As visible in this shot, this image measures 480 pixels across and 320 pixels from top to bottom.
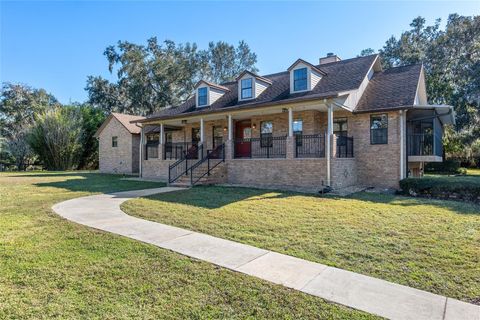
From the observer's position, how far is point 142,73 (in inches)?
1423

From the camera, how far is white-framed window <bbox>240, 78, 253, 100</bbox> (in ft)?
53.5

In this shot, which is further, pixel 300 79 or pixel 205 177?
pixel 300 79

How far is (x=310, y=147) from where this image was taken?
46.9ft

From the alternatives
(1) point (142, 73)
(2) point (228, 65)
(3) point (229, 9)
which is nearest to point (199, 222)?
(3) point (229, 9)

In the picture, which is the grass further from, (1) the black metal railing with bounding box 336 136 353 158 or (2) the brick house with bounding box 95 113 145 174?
(2) the brick house with bounding box 95 113 145 174

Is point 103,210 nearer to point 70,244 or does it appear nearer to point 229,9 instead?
point 70,244

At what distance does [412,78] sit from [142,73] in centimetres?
3061

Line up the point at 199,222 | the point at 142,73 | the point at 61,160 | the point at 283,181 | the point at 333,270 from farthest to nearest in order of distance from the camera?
the point at 142,73 < the point at 61,160 < the point at 283,181 < the point at 199,222 < the point at 333,270

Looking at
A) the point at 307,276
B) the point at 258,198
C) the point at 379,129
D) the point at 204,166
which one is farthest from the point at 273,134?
the point at 307,276

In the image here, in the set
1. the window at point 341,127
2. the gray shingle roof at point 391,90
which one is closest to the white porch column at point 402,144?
the gray shingle roof at point 391,90

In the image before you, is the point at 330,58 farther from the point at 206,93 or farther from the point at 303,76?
the point at 206,93

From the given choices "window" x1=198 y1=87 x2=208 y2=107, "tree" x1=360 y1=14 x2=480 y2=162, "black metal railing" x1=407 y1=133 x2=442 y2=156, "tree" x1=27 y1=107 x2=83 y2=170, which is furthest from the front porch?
"tree" x1=360 y1=14 x2=480 y2=162

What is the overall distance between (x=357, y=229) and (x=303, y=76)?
10351 millimetres

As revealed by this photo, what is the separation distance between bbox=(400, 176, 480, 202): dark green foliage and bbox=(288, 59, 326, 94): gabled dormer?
6291mm
